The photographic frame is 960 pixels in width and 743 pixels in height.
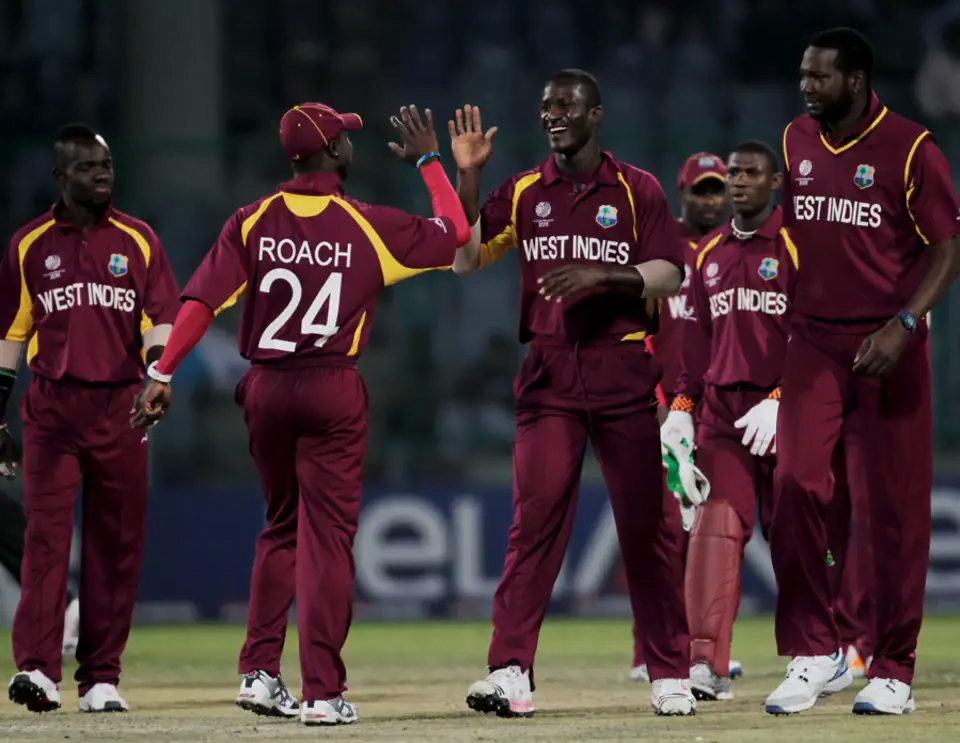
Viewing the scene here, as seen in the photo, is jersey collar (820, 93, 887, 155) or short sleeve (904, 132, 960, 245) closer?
short sleeve (904, 132, 960, 245)

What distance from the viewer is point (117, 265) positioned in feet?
25.8

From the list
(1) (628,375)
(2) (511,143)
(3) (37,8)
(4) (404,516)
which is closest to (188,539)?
(4) (404,516)

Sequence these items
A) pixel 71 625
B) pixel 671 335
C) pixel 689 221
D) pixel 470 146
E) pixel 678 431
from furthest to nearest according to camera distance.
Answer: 1. pixel 71 625
2. pixel 689 221
3. pixel 671 335
4. pixel 678 431
5. pixel 470 146

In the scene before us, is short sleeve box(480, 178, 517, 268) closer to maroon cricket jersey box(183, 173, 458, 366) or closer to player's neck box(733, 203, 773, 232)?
maroon cricket jersey box(183, 173, 458, 366)

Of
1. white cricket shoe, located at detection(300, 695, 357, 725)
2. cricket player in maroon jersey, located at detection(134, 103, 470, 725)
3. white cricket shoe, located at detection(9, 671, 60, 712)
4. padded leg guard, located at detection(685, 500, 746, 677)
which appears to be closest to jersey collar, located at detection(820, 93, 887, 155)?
cricket player in maroon jersey, located at detection(134, 103, 470, 725)

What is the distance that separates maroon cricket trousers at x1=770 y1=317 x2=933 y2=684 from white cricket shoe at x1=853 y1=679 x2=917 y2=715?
38 millimetres

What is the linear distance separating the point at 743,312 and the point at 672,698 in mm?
1915

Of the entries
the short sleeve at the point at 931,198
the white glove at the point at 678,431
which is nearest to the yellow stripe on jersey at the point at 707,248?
the white glove at the point at 678,431

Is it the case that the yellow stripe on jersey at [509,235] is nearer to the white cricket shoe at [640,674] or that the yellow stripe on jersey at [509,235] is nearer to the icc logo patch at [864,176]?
the icc logo patch at [864,176]

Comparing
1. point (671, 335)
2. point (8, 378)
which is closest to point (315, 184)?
point (8, 378)

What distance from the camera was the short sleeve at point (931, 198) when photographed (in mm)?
6809

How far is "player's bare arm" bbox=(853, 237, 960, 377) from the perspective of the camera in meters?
6.69

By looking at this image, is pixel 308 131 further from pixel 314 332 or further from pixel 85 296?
pixel 85 296

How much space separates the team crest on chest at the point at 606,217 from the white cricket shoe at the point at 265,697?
2.14 m
